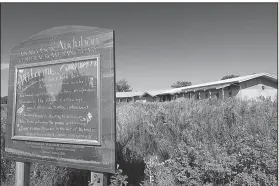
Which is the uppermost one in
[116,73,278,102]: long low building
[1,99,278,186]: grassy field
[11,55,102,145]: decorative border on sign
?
[116,73,278,102]: long low building

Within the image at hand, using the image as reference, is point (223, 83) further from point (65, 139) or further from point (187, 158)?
point (65, 139)

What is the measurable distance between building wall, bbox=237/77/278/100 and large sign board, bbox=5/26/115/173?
1673cm

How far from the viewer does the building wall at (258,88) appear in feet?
57.5

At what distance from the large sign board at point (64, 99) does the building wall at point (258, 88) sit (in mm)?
16735

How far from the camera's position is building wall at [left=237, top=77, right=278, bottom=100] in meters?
17.5

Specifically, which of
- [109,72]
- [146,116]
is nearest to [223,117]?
[146,116]

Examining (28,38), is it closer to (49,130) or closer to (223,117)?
(49,130)

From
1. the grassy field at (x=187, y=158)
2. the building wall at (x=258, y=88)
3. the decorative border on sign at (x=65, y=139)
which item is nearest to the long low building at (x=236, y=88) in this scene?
the building wall at (x=258, y=88)

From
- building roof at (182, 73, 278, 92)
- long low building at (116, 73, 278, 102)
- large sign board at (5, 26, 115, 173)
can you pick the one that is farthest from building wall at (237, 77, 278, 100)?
large sign board at (5, 26, 115, 173)

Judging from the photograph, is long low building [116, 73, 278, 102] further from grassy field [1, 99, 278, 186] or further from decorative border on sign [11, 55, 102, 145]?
decorative border on sign [11, 55, 102, 145]

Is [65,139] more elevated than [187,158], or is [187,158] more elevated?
[65,139]

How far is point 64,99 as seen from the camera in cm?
254

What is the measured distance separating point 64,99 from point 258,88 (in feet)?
63.4

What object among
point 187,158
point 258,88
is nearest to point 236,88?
point 258,88
